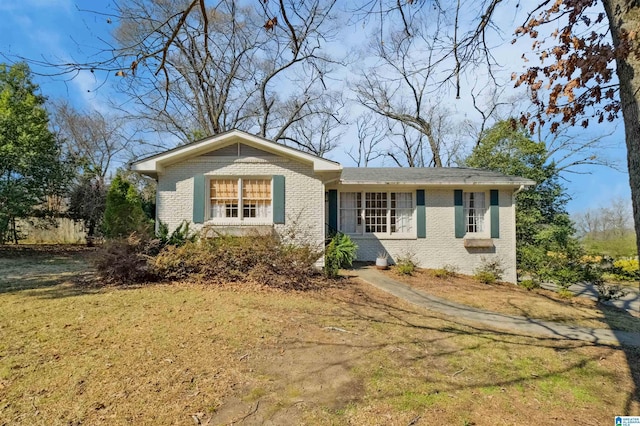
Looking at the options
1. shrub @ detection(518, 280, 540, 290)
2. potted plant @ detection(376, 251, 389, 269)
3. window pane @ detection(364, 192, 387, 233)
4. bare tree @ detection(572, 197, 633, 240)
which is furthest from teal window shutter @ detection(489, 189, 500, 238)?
bare tree @ detection(572, 197, 633, 240)

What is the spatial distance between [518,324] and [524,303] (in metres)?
2.20

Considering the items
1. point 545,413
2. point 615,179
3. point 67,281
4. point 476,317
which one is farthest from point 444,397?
point 615,179

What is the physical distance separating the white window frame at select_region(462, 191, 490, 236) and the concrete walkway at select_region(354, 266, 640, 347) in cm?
516

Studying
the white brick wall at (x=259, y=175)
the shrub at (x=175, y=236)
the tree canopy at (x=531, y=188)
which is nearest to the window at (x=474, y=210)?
the tree canopy at (x=531, y=188)

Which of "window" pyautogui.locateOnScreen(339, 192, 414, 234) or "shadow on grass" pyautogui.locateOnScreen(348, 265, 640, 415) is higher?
"window" pyautogui.locateOnScreen(339, 192, 414, 234)

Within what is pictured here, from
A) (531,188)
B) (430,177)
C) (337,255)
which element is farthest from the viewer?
(531,188)

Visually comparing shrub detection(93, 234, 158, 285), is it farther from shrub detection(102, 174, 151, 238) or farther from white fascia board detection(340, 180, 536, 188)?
white fascia board detection(340, 180, 536, 188)

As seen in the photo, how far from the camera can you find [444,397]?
3252 millimetres

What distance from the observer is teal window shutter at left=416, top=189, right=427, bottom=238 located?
39.0ft

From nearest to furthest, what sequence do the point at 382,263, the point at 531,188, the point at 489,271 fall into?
the point at 382,263 < the point at 489,271 < the point at 531,188

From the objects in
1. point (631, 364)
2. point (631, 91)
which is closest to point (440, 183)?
point (631, 364)

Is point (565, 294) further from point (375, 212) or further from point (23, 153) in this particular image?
point (23, 153)

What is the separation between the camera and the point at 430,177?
12.3 metres

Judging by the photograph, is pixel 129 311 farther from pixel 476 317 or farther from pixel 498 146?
pixel 498 146
